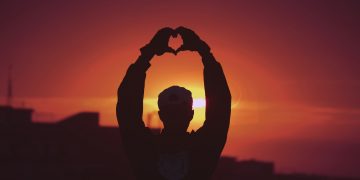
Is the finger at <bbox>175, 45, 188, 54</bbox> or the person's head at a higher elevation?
the finger at <bbox>175, 45, 188, 54</bbox>

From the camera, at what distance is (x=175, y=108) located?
19.2 ft

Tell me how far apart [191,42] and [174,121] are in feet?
2.11

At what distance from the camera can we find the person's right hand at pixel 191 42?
5848mm

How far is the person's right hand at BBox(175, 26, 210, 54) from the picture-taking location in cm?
585

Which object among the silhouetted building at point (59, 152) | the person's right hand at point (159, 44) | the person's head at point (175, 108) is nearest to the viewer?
the person's head at point (175, 108)

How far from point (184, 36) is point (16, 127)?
56.6 metres

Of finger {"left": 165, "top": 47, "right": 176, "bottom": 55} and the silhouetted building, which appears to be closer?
finger {"left": 165, "top": 47, "right": 176, "bottom": 55}

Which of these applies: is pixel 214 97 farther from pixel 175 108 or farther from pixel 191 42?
pixel 191 42

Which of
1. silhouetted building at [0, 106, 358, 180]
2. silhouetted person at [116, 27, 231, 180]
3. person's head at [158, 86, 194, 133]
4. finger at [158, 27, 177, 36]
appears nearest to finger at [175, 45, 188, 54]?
silhouetted person at [116, 27, 231, 180]

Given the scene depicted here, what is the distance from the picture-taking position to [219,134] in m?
5.81

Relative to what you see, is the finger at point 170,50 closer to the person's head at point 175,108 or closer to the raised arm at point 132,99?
the raised arm at point 132,99

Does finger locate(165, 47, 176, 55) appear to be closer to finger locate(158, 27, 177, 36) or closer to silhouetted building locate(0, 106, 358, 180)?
finger locate(158, 27, 177, 36)

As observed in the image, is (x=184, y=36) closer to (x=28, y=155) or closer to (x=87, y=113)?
(x=28, y=155)

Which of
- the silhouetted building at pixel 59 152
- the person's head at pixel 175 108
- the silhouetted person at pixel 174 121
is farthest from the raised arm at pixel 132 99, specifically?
the silhouetted building at pixel 59 152
